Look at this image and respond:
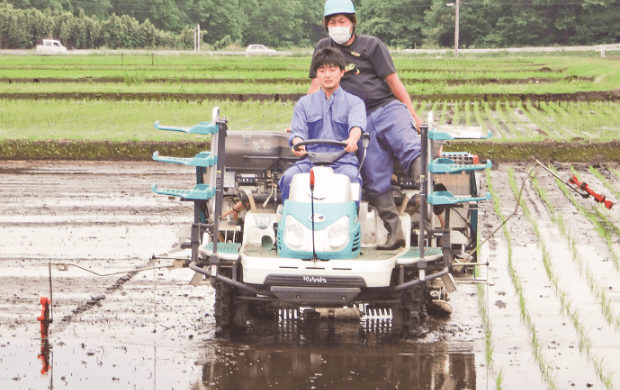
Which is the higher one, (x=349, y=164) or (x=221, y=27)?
(x=221, y=27)

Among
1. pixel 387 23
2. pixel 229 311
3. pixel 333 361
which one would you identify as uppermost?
pixel 387 23

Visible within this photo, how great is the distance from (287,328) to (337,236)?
1025 millimetres

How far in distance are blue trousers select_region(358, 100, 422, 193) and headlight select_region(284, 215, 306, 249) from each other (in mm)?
834

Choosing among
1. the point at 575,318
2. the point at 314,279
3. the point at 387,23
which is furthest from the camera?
the point at 387,23

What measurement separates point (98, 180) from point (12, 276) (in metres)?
6.49

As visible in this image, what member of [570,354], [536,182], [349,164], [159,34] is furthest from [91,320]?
[159,34]

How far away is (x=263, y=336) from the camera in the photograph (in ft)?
21.4

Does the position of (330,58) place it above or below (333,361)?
above

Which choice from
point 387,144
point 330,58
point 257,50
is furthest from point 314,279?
point 257,50

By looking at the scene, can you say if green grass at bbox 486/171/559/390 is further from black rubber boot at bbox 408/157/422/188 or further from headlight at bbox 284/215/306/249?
headlight at bbox 284/215/306/249

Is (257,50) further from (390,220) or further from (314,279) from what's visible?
(314,279)

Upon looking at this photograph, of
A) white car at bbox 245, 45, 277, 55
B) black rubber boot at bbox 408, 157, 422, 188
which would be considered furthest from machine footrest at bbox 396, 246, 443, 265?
white car at bbox 245, 45, 277, 55

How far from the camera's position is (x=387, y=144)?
6934 millimetres

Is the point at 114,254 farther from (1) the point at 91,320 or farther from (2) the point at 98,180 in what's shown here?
(2) the point at 98,180
